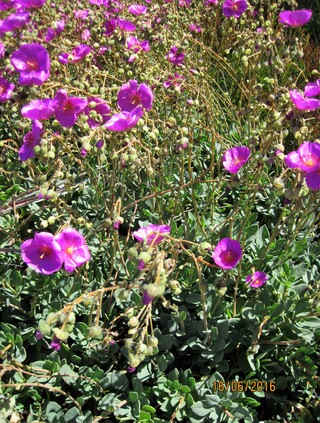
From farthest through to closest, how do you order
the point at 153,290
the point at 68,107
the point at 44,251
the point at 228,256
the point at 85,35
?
1. the point at 85,35
2. the point at 228,256
3. the point at 68,107
4. the point at 44,251
5. the point at 153,290

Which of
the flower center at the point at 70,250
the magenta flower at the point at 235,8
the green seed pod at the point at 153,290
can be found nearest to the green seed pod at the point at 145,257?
the green seed pod at the point at 153,290

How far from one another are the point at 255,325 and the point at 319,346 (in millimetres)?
319

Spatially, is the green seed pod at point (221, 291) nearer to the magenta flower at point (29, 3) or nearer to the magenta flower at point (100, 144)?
the magenta flower at point (100, 144)

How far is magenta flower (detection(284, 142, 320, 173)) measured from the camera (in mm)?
1265

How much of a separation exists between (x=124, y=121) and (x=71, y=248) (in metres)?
0.41

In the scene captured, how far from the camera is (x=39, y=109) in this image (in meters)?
1.33

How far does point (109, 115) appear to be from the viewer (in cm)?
151

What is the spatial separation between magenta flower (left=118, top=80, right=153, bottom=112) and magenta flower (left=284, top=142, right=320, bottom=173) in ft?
1.56

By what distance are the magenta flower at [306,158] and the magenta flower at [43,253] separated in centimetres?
70

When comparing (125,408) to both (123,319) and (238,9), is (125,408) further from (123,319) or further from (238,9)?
(238,9)

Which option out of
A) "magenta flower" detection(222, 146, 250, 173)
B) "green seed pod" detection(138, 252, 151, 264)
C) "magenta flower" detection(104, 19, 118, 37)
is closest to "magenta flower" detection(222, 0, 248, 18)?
"magenta flower" detection(104, 19, 118, 37)

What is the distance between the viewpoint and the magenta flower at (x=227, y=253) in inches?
57.7

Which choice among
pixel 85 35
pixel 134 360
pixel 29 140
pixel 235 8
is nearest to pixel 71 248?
pixel 134 360

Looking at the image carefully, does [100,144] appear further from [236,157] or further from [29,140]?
[236,157]
